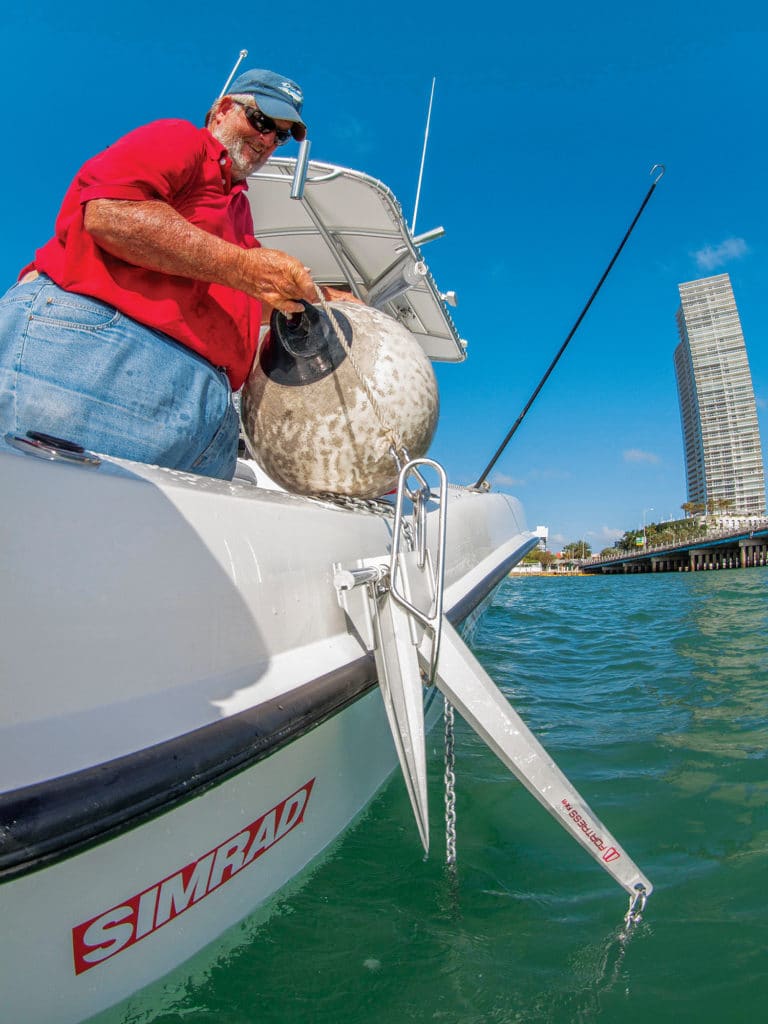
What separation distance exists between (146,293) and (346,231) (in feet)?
9.99

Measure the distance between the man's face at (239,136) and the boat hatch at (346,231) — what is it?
1986mm

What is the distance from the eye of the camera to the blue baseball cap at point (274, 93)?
169 cm

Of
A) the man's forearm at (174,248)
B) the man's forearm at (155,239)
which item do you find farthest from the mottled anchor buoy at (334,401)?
the man's forearm at (155,239)

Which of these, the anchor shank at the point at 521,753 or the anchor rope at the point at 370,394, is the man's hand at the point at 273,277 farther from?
the anchor shank at the point at 521,753

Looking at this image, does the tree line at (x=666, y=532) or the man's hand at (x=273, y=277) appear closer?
the man's hand at (x=273, y=277)

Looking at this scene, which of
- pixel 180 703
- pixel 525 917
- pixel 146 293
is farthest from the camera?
pixel 525 917

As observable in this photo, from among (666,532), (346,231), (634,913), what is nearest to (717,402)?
(666,532)

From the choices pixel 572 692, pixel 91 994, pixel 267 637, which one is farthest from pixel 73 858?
pixel 572 692

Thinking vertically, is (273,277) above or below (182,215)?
below

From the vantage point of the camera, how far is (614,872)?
147cm

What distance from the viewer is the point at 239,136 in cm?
176

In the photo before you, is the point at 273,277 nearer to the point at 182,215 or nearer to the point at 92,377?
the point at 182,215

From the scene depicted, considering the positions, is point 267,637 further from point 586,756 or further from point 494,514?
→ point 494,514

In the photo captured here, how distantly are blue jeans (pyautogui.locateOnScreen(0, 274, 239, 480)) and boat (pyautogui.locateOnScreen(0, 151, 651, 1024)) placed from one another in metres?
0.16
